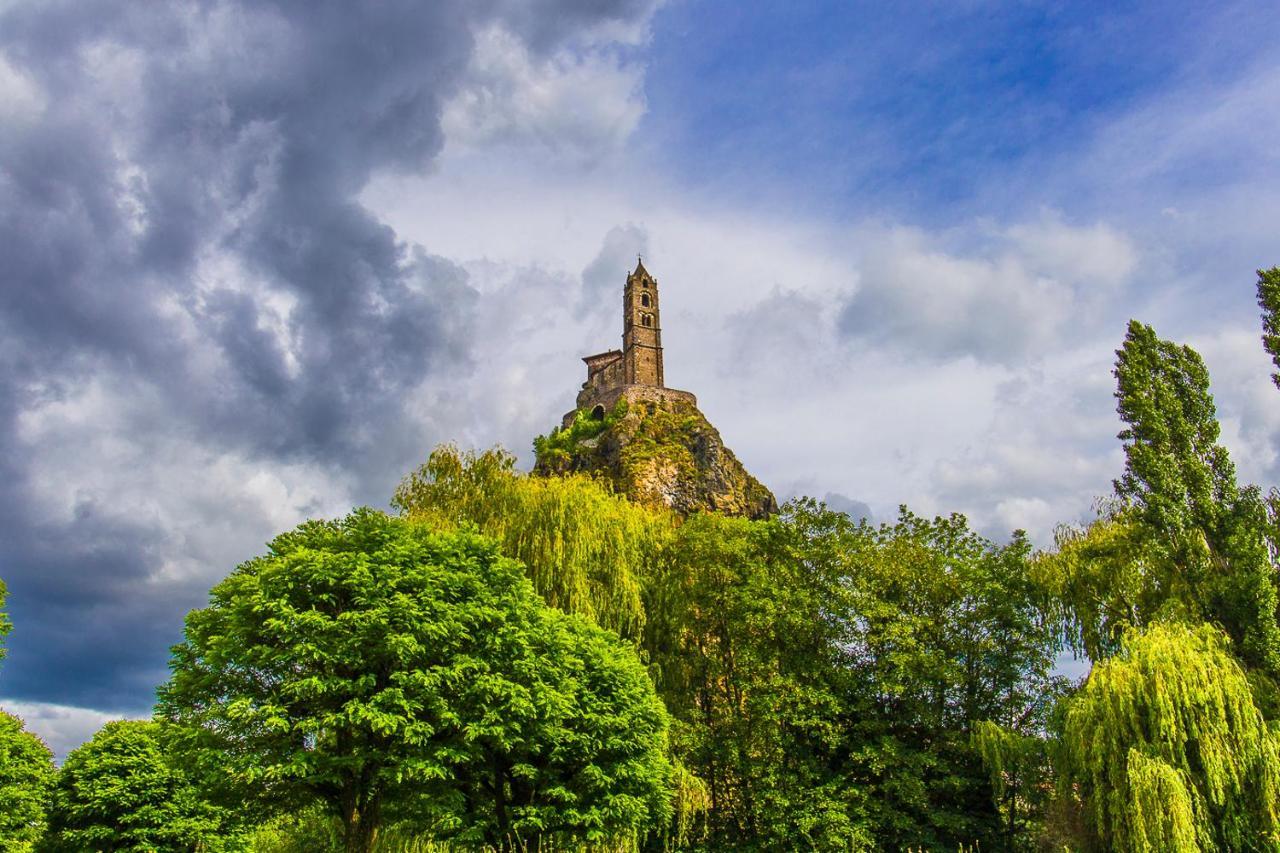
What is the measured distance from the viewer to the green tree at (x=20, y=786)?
1271 inches

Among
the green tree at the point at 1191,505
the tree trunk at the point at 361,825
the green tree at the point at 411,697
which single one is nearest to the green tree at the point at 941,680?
the green tree at the point at 1191,505

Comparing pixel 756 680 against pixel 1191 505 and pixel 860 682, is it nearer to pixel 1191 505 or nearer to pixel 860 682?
pixel 860 682

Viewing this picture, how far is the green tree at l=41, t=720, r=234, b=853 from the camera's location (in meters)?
33.9

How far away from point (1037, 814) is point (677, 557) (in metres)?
13.3

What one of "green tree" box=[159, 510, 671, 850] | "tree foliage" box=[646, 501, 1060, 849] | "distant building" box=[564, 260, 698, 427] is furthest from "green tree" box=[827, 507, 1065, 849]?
"distant building" box=[564, 260, 698, 427]

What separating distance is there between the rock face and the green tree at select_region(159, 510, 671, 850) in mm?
37098

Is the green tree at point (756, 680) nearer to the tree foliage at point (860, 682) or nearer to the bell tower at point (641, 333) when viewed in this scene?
the tree foliage at point (860, 682)

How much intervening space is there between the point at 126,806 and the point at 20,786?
3.90 meters

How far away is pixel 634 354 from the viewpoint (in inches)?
3654

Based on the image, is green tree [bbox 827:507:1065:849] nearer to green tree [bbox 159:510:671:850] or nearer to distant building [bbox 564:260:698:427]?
green tree [bbox 159:510:671:850]

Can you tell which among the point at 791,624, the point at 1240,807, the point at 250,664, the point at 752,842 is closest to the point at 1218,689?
the point at 1240,807

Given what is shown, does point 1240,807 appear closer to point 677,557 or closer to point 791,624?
point 791,624

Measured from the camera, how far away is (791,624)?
26109mm

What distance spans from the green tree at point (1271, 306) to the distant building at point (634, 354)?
63.1m
